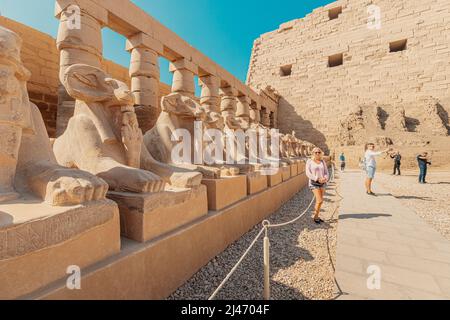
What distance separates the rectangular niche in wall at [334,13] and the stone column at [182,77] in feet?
50.6

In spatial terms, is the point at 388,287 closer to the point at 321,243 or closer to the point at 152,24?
the point at 321,243

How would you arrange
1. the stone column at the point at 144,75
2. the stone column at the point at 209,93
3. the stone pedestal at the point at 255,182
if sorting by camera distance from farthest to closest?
the stone column at the point at 209,93 → the stone column at the point at 144,75 → the stone pedestal at the point at 255,182

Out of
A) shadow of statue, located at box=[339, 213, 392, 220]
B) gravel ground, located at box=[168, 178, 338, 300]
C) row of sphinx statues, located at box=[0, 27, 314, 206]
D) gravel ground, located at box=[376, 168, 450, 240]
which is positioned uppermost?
row of sphinx statues, located at box=[0, 27, 314, 206]

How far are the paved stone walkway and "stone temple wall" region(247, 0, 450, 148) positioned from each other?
1342 cm

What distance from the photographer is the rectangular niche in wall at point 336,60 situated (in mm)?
16969

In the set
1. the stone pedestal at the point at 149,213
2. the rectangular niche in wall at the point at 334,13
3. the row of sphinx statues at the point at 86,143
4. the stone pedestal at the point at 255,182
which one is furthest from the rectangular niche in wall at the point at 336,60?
the stone pedestal at the point at 149,213

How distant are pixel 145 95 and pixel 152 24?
1.96m

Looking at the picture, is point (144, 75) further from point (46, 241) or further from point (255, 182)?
point (46, 241)

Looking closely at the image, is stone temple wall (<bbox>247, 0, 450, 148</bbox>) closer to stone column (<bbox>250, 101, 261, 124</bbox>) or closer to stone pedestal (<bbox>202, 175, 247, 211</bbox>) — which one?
stone column (<bbox>250, 101, 261, 124</bbox>)

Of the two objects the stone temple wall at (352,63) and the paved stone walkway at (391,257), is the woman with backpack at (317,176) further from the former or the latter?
the stone temple wall at (352,63)

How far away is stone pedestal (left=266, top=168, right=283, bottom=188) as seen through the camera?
4566mm

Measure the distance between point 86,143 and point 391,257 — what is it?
3.08 metres

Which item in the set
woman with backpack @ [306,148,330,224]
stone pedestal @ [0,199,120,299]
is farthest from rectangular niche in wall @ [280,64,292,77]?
stone pedestal @ [0,199,120,299]
